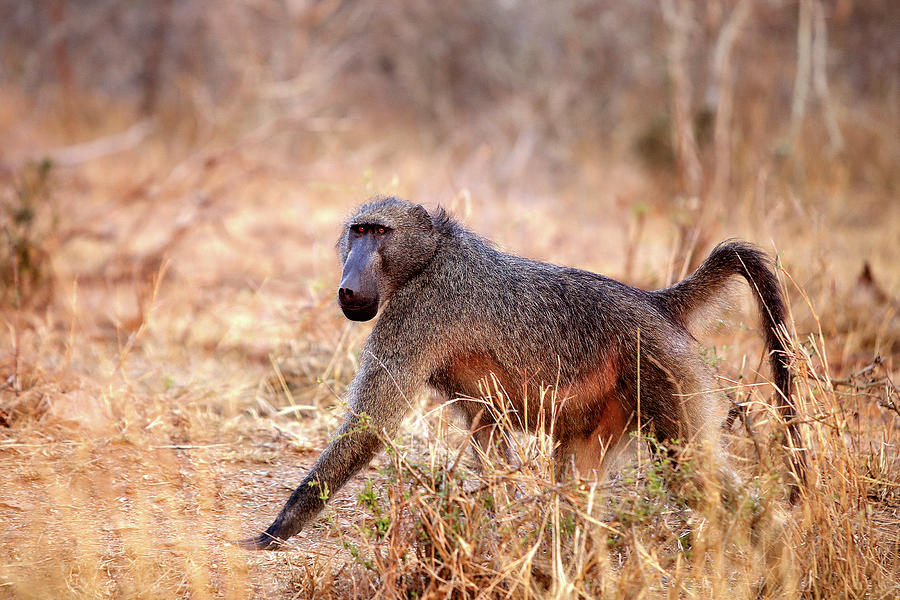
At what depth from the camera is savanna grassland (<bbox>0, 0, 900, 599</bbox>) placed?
2174 mm

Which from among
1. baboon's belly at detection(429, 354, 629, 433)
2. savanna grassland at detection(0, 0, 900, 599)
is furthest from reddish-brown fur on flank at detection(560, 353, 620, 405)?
savanna grassland at detection(0, 0, 900, 599)

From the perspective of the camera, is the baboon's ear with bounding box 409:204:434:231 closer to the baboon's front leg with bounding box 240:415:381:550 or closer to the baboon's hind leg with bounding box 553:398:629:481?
the baboon's front leg with bounding box 240:415:381:550

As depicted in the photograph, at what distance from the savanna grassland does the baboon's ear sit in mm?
480

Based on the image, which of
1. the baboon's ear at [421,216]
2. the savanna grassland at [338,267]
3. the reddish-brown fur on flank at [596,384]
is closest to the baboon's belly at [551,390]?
the reddish-brown fur on flank at [596,384]

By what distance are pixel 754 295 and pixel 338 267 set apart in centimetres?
163

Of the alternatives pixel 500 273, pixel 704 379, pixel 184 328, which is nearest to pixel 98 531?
pixel 500 273

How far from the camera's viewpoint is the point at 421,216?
2.75 metres

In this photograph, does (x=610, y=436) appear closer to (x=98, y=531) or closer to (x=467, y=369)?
(x=467, y=369)

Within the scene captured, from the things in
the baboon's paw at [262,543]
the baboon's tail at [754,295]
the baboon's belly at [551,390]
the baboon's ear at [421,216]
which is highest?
the baboon's ear at [421,216]

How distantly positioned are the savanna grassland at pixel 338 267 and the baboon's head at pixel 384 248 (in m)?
0.43

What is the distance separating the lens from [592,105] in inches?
478

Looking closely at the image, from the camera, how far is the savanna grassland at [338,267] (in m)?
2.17

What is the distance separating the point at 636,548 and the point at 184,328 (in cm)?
345

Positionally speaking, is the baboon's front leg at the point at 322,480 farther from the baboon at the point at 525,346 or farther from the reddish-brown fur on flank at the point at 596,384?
the reddish-brown fur on flank at the point at 596,384
